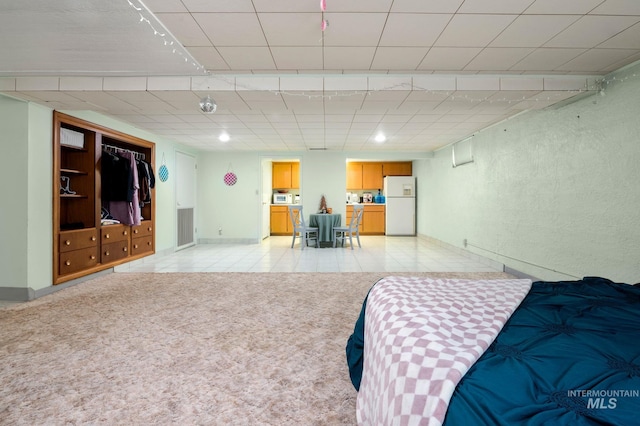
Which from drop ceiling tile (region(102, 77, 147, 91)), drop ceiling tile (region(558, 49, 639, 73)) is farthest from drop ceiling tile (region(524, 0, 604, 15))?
A: drop ceiling tile (region(102, 77, 147, 91))

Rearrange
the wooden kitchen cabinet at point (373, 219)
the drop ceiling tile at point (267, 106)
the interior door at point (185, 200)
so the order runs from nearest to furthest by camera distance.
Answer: the drop ceiling tile at point (267, 106) → the interior door at point (185, 200) → the wooden kitchen cabinet at point (373, 219)

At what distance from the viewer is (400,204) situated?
31.5 feet

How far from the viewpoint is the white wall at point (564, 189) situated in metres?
3.04

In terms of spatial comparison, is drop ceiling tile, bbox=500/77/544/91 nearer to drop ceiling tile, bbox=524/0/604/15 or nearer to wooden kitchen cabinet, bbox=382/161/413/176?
drop ceiling tile, bbox=524/0/604/15

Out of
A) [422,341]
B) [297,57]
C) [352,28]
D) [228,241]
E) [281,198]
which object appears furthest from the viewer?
[281,198]

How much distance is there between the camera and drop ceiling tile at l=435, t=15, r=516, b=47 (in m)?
2.37

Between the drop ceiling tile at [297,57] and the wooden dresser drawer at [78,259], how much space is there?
3528 mm

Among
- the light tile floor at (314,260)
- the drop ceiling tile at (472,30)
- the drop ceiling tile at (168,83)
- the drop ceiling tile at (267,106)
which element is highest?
the drop ceiling tile at (472,30)

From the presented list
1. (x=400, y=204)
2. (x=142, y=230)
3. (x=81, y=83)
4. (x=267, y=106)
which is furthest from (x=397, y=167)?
(x=81, y=83)

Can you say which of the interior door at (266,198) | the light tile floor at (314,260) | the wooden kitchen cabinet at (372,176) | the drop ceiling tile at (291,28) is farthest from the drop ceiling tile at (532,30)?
the wooden kitchen cabinet at (372,176)

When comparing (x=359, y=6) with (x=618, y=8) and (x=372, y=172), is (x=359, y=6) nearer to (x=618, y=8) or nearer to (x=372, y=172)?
(x=618, y=8)

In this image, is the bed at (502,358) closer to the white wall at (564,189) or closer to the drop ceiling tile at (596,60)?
the white wall at (564,189)

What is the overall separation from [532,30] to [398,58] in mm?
1047

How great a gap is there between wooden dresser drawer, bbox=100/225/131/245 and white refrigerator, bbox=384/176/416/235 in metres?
6.71
